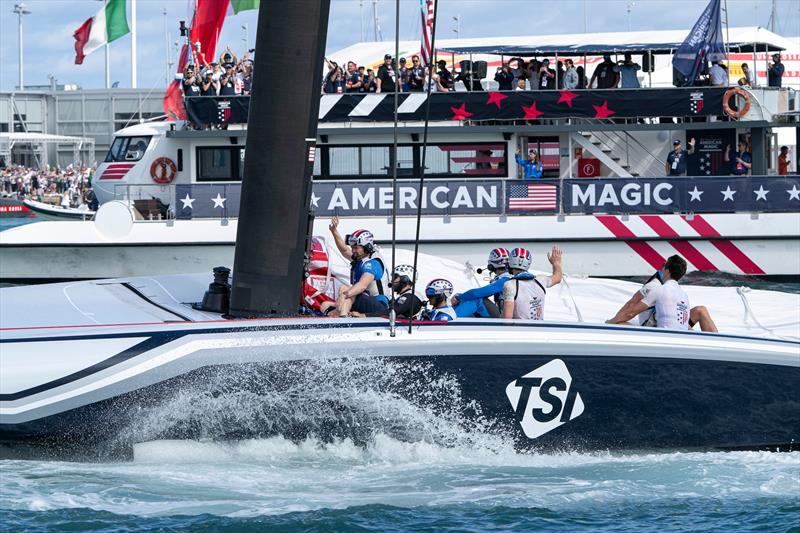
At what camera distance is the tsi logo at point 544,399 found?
6.50 metres

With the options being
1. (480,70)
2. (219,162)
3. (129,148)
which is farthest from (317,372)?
(129,148)

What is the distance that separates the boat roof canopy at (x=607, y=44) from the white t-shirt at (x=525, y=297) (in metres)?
12.1

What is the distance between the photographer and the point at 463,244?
1669 cm

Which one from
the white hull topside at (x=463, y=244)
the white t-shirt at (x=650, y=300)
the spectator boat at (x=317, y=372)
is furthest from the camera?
the white hull topside at (x=463, y=244)

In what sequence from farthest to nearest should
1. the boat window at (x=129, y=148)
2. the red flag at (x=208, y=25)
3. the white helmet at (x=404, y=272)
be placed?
the red flag at (x=208, y=25), the boat window at (x=129, y=148), the white helmet at (x=404, y=272)

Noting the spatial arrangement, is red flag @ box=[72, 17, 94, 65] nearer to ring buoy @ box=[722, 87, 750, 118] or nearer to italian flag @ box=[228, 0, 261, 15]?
italian flag @ box=[228, 0, 261, 15]

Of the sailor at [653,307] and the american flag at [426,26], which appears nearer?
the sailor at [653,307]

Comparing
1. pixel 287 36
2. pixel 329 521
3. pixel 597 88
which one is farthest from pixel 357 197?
pixel 329 521

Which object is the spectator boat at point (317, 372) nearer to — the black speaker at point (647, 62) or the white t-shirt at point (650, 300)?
the white t-shirt at point (650, 300)

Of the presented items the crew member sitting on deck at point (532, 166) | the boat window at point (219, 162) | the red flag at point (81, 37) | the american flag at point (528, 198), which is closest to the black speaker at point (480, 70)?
the crew member sitting on deck at point (532, 166)

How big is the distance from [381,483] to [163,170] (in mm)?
14126

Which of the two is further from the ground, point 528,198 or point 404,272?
point 528,198

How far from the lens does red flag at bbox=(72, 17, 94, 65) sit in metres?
23.1

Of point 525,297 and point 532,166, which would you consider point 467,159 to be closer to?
point 532,166
